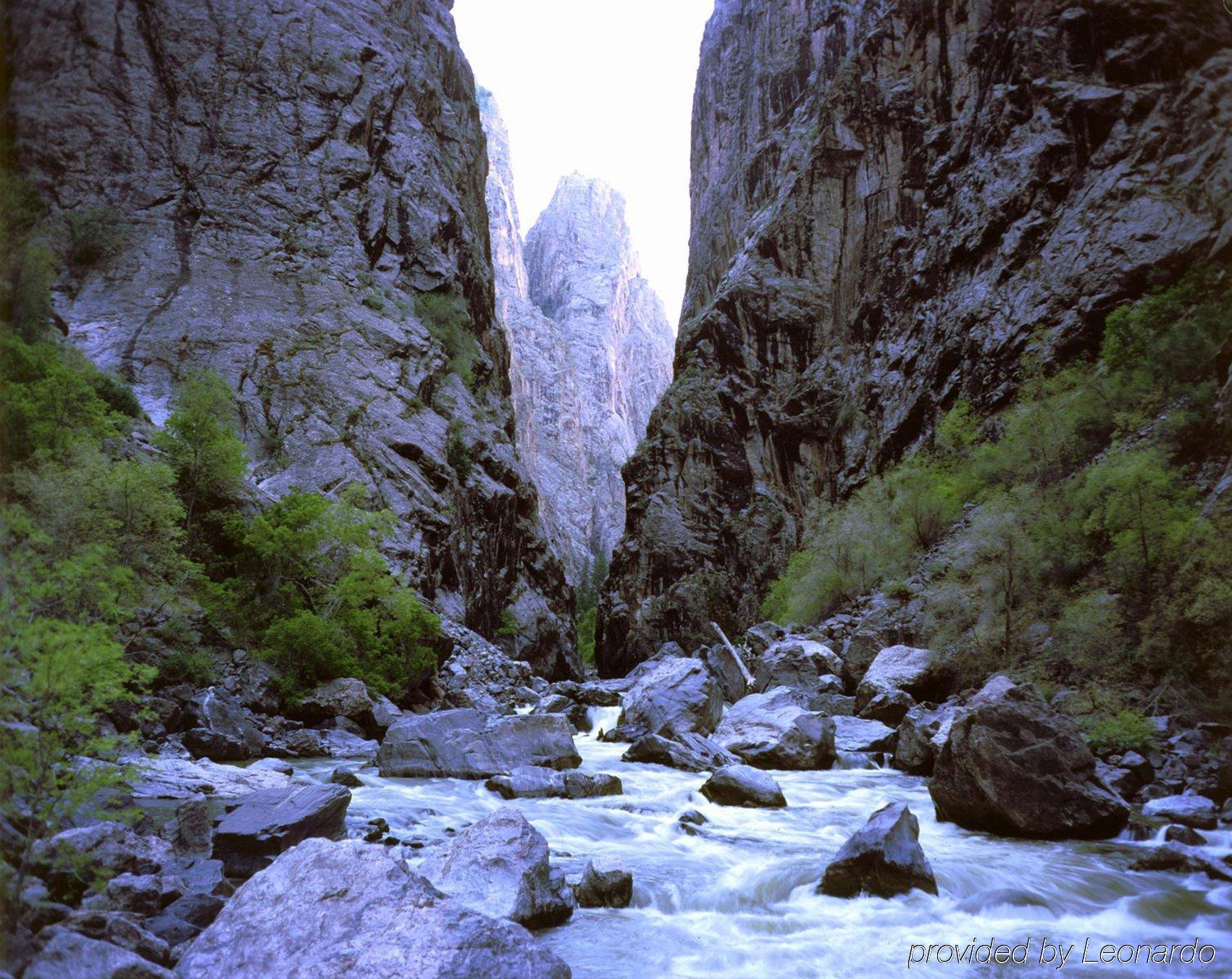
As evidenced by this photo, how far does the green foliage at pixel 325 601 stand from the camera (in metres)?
20.9

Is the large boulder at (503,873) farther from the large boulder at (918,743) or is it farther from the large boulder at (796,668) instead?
the large boulder at (796,668)

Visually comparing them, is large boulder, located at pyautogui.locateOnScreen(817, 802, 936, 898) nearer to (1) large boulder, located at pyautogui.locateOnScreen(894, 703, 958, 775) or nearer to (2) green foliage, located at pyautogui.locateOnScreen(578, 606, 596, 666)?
(1) large boulder, located at pyautogui.locateOnScreen(894, 703, 958, 775)

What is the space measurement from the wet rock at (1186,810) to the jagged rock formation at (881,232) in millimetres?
25066

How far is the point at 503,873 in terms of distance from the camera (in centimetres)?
738

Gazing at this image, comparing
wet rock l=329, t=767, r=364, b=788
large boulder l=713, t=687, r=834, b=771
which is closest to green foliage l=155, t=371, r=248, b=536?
wet rock l=329, t=767, r=364, b=788

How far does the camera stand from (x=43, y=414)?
17578mm

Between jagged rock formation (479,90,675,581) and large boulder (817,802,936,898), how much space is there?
98852mm

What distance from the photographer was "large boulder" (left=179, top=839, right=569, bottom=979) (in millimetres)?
5000

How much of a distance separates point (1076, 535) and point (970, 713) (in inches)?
386

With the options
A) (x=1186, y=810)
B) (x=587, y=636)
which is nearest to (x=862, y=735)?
(x=1186, y=810)

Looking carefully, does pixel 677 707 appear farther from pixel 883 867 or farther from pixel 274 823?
pixel 274 823

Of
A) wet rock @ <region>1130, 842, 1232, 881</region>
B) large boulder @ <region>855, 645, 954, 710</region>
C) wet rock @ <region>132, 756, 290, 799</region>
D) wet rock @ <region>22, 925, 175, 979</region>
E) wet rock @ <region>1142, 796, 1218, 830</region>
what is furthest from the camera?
large boulder @ <region>855, 645, 954, 710</region>

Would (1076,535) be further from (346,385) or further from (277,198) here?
(277,198)

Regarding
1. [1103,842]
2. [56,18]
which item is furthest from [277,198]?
[1103,842]
